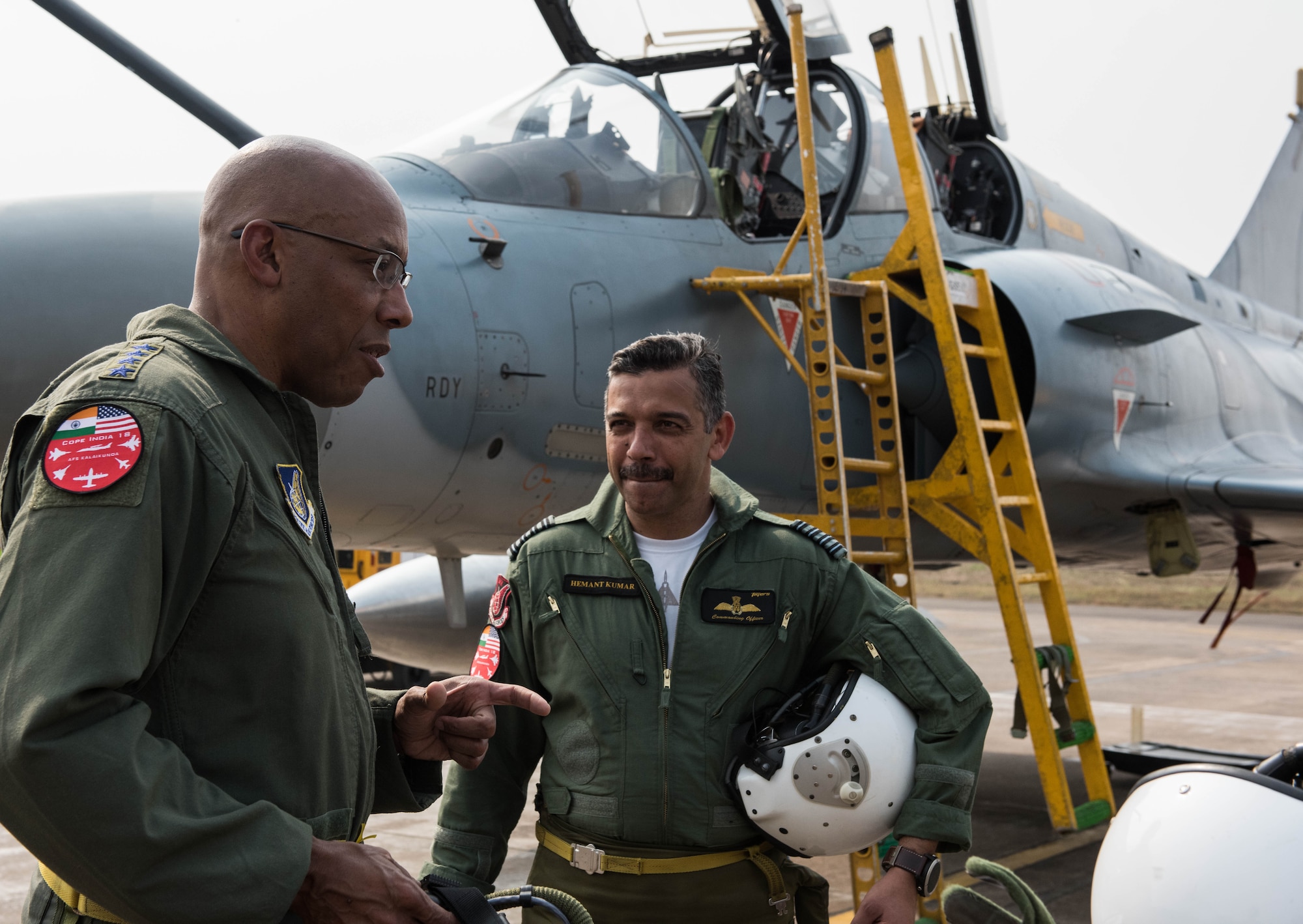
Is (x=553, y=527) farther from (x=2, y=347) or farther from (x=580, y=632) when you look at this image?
(x=2, y=347)

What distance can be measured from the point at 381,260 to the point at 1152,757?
7.29m

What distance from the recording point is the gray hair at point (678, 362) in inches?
98.9

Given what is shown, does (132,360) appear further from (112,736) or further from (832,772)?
(832,772)

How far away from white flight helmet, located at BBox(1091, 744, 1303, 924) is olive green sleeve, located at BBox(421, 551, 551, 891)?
1.16 meters

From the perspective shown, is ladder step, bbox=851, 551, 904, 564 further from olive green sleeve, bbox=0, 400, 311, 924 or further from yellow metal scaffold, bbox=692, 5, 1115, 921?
olive green sleeve, bbox=0, 400, 311, 924

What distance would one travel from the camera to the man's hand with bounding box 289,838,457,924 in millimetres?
1280

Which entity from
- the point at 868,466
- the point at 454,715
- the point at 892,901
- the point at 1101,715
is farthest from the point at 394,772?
the point at 1101,715

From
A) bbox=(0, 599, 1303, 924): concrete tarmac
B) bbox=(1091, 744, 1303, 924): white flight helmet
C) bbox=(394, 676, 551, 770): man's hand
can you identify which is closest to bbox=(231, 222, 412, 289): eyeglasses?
bbox=(394, 676, 551, 770): man's hand

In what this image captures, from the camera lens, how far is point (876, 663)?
238cm

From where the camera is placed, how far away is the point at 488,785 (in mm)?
2430

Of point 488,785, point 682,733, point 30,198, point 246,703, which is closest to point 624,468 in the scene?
point 682,733

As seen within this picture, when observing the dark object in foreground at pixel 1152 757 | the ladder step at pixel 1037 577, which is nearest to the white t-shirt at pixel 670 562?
the ladder step at pixel 1037 577

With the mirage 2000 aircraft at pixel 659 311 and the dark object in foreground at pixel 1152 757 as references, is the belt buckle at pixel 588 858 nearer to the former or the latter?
the mirage 2000 aircraft at pixel 659 311

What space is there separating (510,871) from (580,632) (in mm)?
3389
